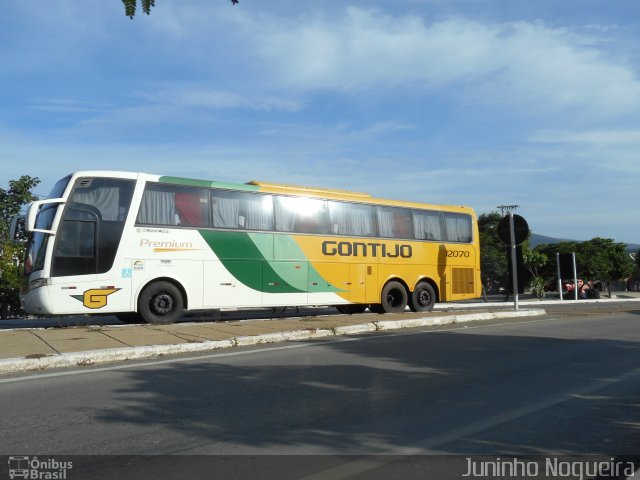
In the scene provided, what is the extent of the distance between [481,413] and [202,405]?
8.98 ft

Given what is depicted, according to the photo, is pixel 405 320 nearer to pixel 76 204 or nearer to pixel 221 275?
pixel 221 275

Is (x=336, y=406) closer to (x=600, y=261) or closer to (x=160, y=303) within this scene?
(x=160, y=303)

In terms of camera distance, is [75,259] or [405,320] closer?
[75,259]

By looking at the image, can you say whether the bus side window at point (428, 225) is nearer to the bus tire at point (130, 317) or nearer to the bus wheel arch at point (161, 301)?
the bus wheel arch at point (161, 301)

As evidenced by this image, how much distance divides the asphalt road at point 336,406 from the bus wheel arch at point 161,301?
3.85 metres

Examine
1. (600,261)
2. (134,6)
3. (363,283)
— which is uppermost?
(134,6)

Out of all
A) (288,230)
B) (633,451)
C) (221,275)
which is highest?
(288,230)

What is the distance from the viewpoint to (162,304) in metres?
12.4

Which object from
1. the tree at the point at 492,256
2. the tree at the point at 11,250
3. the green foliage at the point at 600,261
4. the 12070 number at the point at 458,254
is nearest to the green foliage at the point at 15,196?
the tree at the point at 11,250

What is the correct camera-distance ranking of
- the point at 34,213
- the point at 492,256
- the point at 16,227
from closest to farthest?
1. the point at 34,213
2. the point at 16,227
3. the point at 492,256

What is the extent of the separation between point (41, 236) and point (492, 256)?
3727 cm

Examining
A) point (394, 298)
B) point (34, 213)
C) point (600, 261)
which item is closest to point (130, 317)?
point (34, 213)

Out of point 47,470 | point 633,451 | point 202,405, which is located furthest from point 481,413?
point 47,470

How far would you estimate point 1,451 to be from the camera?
4328 millimetres
